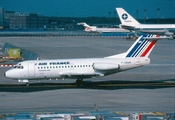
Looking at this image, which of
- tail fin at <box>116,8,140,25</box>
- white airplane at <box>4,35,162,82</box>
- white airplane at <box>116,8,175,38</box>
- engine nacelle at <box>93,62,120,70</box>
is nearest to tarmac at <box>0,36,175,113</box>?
white airplane at <box>4,35,162,82</box>

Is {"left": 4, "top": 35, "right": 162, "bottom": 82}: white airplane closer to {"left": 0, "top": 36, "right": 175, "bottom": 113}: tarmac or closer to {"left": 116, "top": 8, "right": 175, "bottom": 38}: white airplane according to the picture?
{"left": 0, "top": 36, "right": 175, "bottom": 113}: tarmac

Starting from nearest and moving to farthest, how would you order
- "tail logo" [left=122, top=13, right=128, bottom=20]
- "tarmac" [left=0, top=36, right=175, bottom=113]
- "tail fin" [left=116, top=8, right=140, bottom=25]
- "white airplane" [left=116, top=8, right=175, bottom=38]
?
"tarmac" [left=0, top=36, right=175, bottom=113] → "white airplane" [left=116, top=8, right=175, bottom=38] → "tail fin" [left=116, top=8, right=140, bottom=25] → "tail logo" [left=122, top=13, right=128, bottom=20]

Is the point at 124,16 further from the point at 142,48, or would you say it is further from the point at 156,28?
the point at 142,48

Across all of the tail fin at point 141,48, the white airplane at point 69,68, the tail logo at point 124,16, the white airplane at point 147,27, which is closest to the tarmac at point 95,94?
the white airplane at point 69,68

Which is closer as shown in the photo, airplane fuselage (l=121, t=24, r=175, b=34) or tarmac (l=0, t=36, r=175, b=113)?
tarmac (l=0, t=36, r=175, b=113)

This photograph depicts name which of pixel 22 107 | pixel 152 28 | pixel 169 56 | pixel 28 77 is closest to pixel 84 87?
pixel 28 77

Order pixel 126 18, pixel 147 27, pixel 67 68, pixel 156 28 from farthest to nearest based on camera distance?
pixel 126 18 < pixel 147 27 < pixel 156 28 < pixel 67 68

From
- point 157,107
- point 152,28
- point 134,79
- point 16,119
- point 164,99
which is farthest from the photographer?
point 152,28

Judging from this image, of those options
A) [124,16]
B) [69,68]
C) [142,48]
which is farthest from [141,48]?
[124,16]

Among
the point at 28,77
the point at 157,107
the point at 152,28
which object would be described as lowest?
the point at 157,107

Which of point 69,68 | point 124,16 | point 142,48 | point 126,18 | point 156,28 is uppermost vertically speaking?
point 124,16

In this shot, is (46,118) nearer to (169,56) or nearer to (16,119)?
(16,119)

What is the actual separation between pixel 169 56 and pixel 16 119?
206 feet

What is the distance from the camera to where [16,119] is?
67.5 feet
